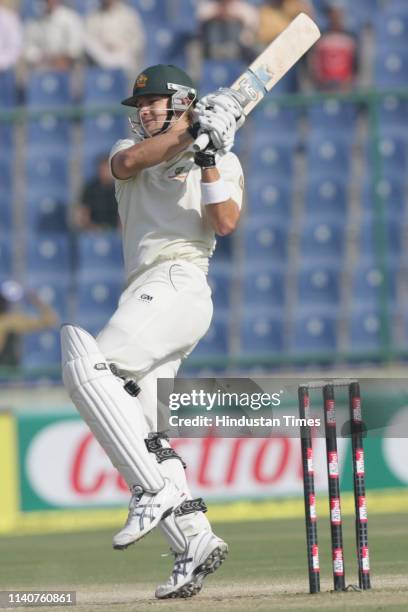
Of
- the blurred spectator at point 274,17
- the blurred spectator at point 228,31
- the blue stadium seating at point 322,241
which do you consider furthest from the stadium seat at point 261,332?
the blurred spectator at point 274,17

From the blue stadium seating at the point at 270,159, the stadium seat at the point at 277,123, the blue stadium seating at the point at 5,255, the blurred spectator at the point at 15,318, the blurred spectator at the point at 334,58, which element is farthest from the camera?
the blurred spectator at the point at 334,58

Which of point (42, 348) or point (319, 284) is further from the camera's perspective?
point (319, 284)

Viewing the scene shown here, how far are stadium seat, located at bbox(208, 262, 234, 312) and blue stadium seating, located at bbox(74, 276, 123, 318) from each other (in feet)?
2.37

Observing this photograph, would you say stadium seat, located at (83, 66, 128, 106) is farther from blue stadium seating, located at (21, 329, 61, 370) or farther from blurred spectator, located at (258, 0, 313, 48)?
blue stadium seating, located at (21, 329, 61, 370)

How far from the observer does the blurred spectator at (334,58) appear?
11461mm

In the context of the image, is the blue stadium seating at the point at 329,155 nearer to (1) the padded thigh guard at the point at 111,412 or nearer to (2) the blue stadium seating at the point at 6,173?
(2) the blue stadium seating at the point at 6,173

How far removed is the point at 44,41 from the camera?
11922mm

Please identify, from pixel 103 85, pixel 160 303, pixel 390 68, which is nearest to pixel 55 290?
pixel 103 85

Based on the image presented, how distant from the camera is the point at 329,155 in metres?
11.2

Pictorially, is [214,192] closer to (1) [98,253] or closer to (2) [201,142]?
(2) [201,142]

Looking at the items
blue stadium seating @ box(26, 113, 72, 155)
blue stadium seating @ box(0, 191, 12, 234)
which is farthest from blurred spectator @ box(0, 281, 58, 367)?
blue stadium seating @ box(26, 113, 72, 155)

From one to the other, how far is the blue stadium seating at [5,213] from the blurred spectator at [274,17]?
8.45 ft

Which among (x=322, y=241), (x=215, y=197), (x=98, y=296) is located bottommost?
(x=215, y=197)

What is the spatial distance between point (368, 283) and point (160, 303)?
6217 millimetres
